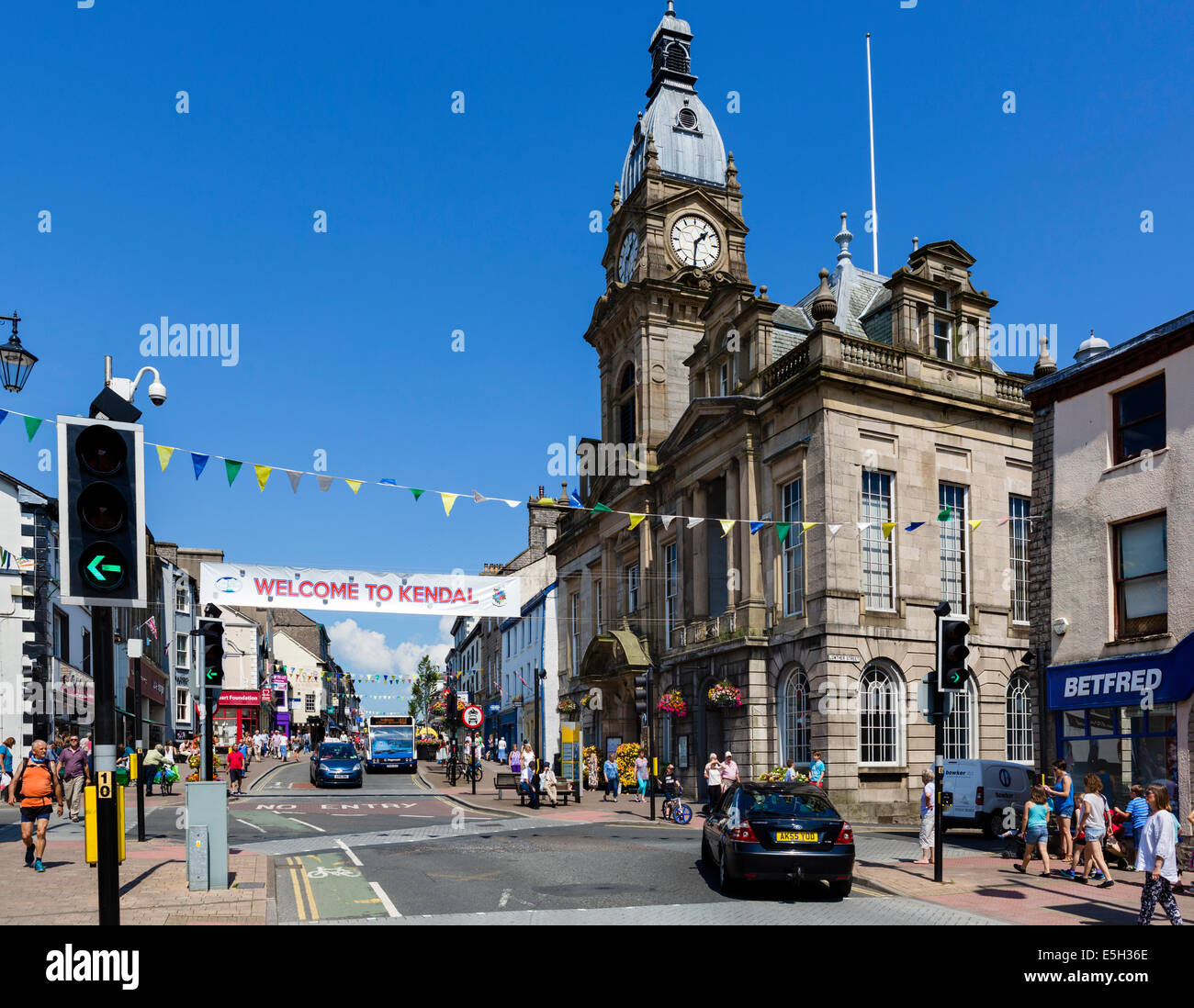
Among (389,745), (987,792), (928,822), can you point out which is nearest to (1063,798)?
(928,822)

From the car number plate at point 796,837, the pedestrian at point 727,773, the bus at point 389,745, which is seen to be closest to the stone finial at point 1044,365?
the pedestrian at point 727,773

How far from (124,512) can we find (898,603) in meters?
26.0

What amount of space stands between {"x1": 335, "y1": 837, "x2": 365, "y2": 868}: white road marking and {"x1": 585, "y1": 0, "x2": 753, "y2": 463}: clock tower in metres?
24.0

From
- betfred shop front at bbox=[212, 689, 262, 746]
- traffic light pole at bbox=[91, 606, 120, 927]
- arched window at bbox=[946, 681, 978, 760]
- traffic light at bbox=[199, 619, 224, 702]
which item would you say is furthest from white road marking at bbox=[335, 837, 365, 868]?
betfred shop front at bbox=[212, 689, 262, 746]

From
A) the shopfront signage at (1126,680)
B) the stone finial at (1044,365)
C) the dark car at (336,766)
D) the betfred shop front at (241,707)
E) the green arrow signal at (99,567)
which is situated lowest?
the betfred shop front at (241,707)

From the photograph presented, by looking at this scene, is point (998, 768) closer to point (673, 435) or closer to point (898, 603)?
point (898, 603)

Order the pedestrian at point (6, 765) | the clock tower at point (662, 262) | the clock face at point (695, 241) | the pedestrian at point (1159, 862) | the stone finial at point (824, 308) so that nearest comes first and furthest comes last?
the pedestrian at point (1159, 862) → the pedestrian at point (6, 765) → the stone finial at point (824, 308) → the clock tower at point (662, 262) → the clock face at point (695, 241)

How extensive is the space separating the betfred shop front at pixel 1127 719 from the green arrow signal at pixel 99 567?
16.4 metres

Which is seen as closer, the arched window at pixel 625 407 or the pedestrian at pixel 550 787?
the pedestrian at pixel 550 787

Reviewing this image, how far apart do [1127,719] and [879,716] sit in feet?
36.7

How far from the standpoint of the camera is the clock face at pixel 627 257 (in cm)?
4541

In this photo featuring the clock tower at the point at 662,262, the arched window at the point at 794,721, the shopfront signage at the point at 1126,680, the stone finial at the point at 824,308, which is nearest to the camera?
the shopfront signage at the point at 1126,680

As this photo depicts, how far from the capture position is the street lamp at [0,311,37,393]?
1340 cm

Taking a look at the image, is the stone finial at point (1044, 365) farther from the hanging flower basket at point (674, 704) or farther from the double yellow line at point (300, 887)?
the double yellow line at point (300, 887)
